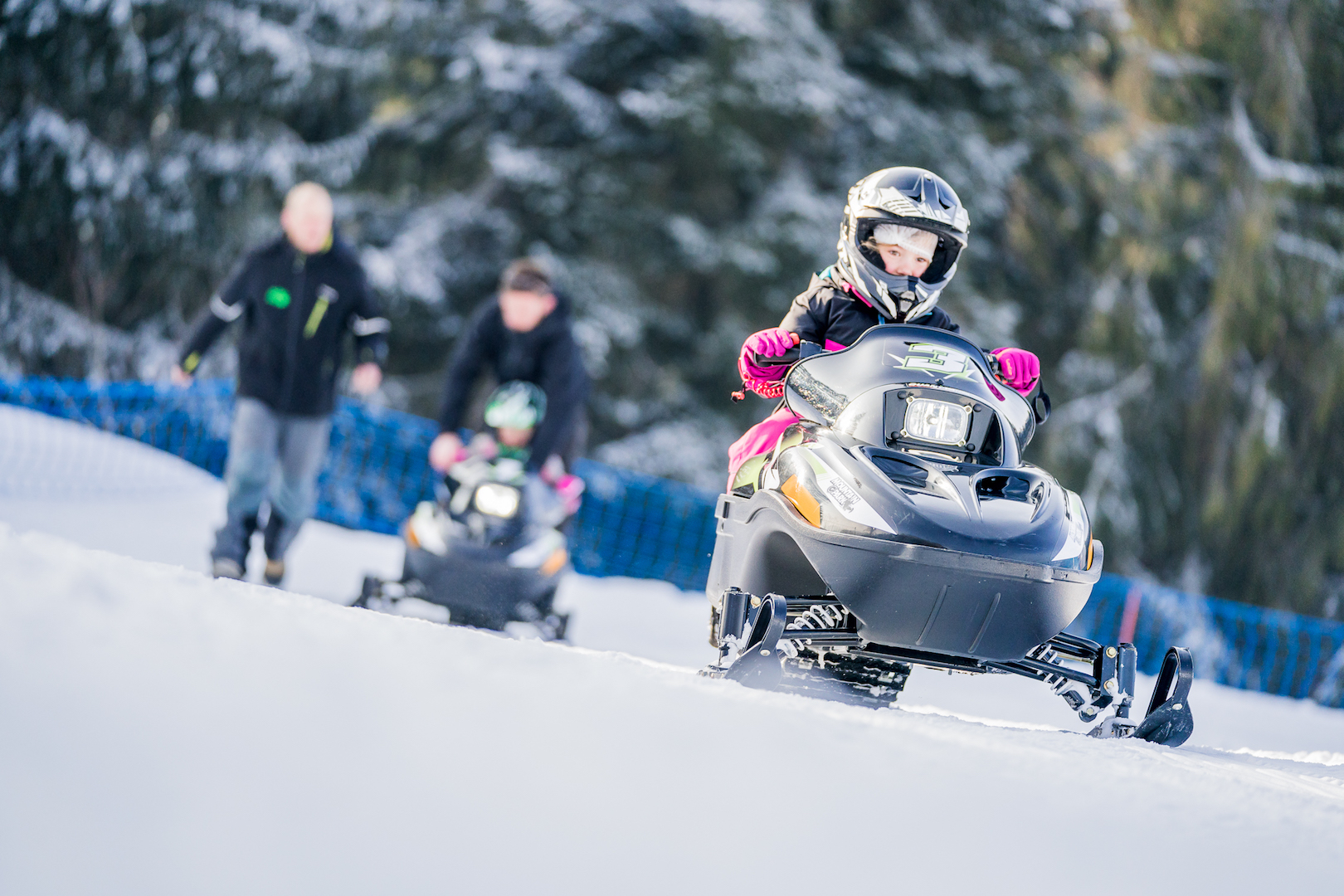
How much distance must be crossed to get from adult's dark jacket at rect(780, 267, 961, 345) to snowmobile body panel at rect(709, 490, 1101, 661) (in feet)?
2.14

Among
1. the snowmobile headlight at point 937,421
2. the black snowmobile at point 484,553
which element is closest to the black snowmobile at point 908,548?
the snowmobile headlight at point 937,421

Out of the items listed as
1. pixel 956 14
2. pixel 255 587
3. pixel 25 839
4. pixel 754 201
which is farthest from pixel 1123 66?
pixel 25 839

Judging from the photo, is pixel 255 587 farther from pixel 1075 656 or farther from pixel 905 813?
pixel 1075 656

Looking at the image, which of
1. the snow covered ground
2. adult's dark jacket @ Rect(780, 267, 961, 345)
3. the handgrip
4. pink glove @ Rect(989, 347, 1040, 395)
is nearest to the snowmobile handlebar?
the handgrip

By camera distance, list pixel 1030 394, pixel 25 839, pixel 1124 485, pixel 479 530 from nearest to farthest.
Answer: pixel 25 839
pixel 1030 394
pixel 479 530
pixel 1124 485

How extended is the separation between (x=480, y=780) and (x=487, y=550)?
9.94 ft

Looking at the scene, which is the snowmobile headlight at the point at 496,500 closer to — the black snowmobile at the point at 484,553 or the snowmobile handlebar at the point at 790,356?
the black snowmobile at the point at 484,553

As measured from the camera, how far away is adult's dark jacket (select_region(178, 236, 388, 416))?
5.20m

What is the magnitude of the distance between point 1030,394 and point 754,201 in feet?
31.7

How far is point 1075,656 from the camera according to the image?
3.10 meters

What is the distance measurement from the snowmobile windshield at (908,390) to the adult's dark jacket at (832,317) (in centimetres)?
25

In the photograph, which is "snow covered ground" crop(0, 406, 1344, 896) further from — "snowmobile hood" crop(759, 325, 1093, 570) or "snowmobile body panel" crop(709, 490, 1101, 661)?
"snowmobile hood" crop(759, 325, 1093, 570)

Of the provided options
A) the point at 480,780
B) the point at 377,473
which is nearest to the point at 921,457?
the point at 480,780

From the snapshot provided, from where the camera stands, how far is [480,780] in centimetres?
188
